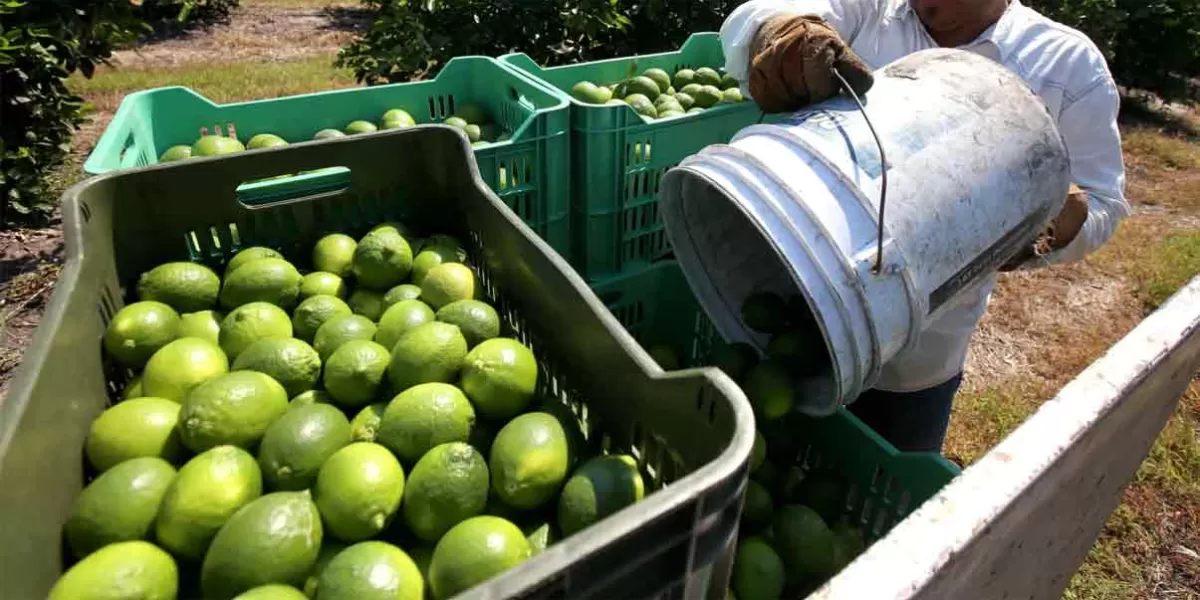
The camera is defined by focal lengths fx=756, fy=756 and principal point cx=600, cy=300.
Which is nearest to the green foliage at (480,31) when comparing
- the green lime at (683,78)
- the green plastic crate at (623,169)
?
the green lime at (683,78)

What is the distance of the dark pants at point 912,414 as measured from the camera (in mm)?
2422

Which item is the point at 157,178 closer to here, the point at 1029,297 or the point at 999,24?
the point at 999,24

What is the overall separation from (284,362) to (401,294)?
36 centimetres

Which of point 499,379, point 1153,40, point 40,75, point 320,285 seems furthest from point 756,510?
point 1153,40

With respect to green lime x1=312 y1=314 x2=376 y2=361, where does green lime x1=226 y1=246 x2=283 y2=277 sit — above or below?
above

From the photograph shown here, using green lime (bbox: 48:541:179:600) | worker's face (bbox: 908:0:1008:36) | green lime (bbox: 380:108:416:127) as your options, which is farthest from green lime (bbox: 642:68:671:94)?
green lime (bbox: 48:541:179:600)

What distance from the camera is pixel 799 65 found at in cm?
176

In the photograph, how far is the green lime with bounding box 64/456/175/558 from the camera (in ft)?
4.18

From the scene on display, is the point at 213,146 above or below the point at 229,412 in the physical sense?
above

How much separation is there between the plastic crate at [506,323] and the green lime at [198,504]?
0.55 ft

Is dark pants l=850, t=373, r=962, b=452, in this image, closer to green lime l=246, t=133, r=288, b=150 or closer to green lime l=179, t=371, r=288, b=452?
green lime l=179, t=371, r=288, b=452

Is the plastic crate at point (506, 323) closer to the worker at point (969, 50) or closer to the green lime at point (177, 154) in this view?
the green lime at point (177, 154)

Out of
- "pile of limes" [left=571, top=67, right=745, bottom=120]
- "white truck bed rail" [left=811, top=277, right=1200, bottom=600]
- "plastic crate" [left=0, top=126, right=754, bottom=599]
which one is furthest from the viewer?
"pile of limes" [left=571, top=67, right=745, bottom=120]

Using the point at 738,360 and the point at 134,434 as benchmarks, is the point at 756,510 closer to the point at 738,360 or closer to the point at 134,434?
the point at 738,360
